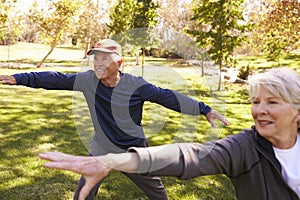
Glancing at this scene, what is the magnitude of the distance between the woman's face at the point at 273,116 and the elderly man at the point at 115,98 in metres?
1.25

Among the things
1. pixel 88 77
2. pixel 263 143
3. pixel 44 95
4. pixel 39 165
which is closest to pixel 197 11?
pixel 44 95

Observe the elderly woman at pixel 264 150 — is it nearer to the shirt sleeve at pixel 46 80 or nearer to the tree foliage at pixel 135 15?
the shirt sleeve at pixel 46 80

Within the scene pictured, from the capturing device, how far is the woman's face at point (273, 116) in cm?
167

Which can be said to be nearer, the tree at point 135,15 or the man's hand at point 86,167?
the man's hand at point 86,167

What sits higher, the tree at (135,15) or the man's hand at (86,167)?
the tree at (135,15)

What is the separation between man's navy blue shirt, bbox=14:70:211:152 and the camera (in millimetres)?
3051

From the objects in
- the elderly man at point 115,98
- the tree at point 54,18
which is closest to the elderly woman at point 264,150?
the elderly man at point 115,98

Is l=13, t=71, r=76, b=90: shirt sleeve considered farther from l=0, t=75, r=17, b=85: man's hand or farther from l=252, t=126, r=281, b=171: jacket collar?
l=252, t=126, r=281, b=171: jacket collar

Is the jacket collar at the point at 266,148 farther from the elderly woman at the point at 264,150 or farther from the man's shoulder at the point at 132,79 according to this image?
the man's shoulder at the point at 132,79

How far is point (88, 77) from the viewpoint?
10.2ft

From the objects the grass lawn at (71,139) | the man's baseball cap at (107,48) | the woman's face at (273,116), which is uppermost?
the man's baseball cap at (107,48)

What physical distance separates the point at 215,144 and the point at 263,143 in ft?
0.85

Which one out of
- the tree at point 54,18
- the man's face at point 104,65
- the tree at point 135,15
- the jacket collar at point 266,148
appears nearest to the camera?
the jacket collar at point 266,148

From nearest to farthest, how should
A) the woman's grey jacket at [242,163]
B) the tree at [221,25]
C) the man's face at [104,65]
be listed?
1. the woman's grey jacket at [242,163]
2. the man's face at [104,65]
3. the tree at [221,25]
